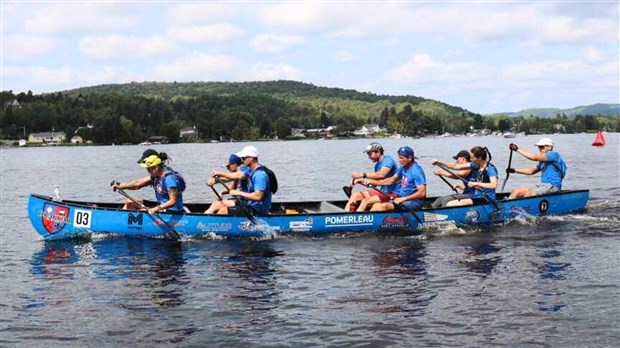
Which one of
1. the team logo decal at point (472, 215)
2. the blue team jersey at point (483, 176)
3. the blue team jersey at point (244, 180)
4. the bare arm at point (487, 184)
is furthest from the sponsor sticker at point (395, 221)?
the blue team jersey at point (244, 180)

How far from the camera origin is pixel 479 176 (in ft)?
65.9

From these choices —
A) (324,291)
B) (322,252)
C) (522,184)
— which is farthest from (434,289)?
(522,184)

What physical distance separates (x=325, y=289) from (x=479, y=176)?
8.84 metres

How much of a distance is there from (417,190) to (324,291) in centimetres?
690

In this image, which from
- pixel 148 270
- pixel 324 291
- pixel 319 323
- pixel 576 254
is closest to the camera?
pixel 319 323

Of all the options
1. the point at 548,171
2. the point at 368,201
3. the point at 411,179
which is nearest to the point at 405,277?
the point at 411,179

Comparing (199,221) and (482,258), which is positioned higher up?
(199,221)

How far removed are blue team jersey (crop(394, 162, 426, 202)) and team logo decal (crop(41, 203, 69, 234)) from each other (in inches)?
350

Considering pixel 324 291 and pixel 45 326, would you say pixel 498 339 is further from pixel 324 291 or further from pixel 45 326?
pixel 45 326

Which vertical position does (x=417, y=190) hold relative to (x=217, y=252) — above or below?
above

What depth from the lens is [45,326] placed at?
35.2 feet

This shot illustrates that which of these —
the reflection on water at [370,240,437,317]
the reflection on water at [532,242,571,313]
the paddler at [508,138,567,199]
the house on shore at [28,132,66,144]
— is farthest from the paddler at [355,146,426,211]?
the house on shore at [28,132,66,144]

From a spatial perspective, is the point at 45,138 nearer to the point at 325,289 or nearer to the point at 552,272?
the point at 325,289

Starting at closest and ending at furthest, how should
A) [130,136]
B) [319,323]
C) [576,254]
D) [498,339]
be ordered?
[498,339] → [319,323] → [576,254] → [130,136]
